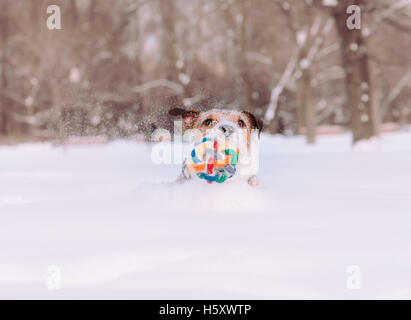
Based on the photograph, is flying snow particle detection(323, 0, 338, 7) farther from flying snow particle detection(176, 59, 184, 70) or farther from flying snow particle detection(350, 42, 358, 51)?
flying snow particle detection(176, 59, 184, 70)

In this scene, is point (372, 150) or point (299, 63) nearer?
point (372, 150)

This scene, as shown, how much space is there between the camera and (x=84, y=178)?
8.89m

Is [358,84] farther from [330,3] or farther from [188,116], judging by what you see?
[188,116]

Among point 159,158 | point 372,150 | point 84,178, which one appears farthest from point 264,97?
point 84,178

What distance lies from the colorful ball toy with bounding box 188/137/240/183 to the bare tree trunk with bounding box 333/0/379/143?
8.84 metres

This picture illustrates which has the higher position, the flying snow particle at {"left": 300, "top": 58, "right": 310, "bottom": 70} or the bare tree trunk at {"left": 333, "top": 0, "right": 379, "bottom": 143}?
the flying snow particle at {"left": 300, "top": 58, "right": 310, "bottom": 70}

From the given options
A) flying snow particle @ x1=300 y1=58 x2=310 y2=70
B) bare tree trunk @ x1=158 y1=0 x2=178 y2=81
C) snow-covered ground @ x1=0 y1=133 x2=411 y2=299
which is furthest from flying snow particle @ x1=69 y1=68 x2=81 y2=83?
snow-covered ground @ x1=0 y1=133 x2=411 y2=299

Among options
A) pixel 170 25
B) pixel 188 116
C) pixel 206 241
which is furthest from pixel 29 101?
pixel 206 241

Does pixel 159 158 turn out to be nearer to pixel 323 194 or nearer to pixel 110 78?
pixel 323 194

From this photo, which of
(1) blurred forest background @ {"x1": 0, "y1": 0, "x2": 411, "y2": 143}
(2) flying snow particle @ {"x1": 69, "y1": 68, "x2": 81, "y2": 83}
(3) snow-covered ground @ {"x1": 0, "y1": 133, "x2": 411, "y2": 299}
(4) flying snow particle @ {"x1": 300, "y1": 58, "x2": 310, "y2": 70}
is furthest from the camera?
(2) flying snow particle @ {"x1": 69, "y1": 68, "x2": 81, "y2": 83}

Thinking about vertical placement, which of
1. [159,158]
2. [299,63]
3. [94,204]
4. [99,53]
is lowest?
[94,204]

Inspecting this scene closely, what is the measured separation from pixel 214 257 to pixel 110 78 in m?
19.2

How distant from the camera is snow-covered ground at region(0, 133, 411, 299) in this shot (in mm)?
2885
